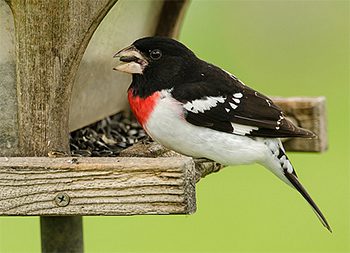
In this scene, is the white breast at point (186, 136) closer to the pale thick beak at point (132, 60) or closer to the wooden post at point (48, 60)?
the pale thick beak at point (132, 60)

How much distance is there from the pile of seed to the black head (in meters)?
0.30

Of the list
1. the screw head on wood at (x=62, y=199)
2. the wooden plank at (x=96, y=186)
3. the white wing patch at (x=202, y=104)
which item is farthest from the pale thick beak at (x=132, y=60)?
the screw head on wood at (x=62, y=199)

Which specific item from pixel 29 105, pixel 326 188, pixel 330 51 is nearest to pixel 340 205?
pixel 326 188

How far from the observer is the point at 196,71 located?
15.1ft

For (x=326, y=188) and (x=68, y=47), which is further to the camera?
(x=326, y=188)

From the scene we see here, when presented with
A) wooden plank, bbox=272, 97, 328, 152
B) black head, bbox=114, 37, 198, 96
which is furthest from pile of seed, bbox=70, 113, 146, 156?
wooden plank, bbox=272, 97, 328, 152

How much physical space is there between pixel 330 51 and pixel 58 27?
7.29 m

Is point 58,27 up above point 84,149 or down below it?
above

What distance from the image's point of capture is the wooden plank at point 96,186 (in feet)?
12.2

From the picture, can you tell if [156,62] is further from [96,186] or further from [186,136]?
[96,186]

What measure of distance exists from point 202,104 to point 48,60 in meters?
0.67

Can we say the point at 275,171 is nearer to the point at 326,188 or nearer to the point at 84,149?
the point at 84,149

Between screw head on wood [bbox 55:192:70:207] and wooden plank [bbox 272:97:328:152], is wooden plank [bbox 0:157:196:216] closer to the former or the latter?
screw head on wood [bbox 55:192:70:207]

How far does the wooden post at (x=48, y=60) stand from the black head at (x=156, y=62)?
43 cm
